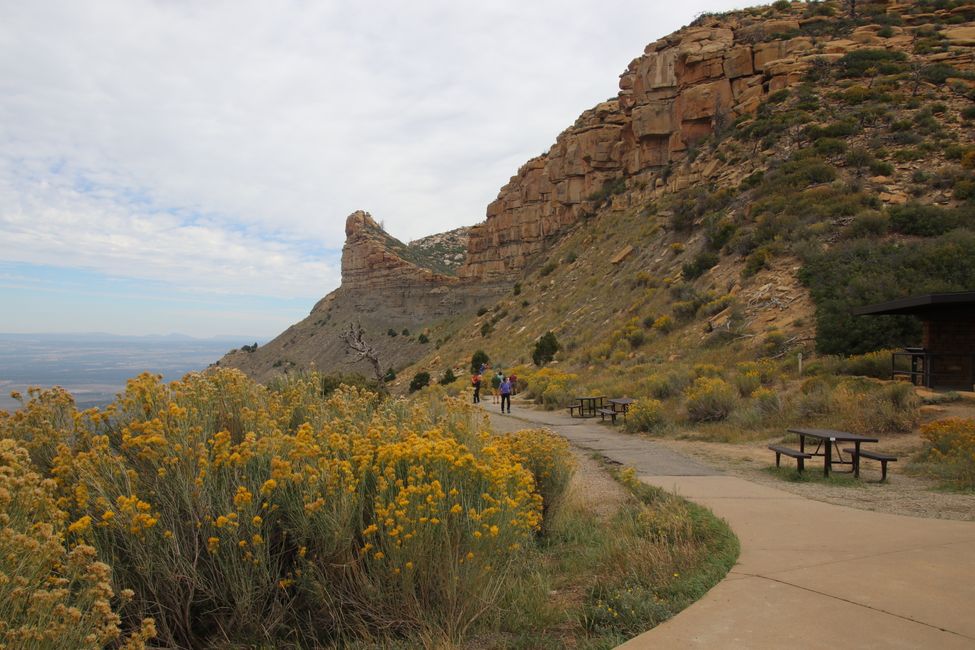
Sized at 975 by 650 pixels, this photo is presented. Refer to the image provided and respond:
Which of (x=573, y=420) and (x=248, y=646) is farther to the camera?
(x=573, y=420)

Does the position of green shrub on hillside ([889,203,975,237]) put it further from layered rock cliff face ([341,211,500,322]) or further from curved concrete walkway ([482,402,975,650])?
layered rock cliff face ([341,211,500,322])

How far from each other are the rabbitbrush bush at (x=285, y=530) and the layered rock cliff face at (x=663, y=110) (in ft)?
132

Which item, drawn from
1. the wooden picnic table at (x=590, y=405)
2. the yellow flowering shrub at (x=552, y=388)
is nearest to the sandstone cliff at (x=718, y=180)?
the yellow flowering shrub at (x=552, y=388)

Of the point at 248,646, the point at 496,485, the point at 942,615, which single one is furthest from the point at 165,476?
the point at 942,615

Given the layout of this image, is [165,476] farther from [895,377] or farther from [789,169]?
[789,169]

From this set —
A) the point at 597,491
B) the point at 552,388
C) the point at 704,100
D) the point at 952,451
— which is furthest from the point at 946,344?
the point at 704,100

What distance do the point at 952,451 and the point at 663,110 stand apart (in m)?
41.4

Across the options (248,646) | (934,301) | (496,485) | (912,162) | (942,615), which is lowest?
(248,646)

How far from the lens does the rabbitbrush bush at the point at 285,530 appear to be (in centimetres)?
367

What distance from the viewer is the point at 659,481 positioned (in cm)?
852

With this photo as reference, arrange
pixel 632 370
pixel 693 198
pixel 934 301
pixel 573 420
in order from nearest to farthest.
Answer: pixel 934 301
pixel 573 420
pixel 632 370
pixel 693 198

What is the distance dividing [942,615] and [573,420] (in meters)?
13.3

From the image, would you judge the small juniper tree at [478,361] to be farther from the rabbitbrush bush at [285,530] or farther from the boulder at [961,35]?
the boulder at [961,35]

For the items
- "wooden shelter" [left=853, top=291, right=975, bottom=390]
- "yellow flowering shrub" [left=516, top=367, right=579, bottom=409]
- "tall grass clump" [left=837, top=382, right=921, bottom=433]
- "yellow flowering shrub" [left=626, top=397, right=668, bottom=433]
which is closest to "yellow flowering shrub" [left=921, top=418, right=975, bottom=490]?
"tall grass clump" [left=837, top=382, right=921, bottom=433]
